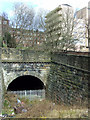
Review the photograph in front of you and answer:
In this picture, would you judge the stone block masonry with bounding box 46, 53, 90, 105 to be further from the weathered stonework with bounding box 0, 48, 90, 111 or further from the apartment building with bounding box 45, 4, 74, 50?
the apartment building with bounding box 45, 4, 74, 50

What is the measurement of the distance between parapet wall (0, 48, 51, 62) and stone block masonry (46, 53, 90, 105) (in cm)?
87

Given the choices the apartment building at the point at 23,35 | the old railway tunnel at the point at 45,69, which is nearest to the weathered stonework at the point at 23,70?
the old railway tunnel at the point at 45,69

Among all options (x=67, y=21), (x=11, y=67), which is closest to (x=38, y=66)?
(x=11, y=67)

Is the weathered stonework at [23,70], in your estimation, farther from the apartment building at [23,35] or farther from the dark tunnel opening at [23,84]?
the apartment building at [23,35]

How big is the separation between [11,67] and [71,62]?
5.65 m

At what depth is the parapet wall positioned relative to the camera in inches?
492

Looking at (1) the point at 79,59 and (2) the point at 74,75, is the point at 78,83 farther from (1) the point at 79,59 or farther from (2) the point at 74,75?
(1) the point at 79,59

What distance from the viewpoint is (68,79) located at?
9516 millimetres

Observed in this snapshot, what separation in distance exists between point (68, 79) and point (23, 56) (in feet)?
16.3

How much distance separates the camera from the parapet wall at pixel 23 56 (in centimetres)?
1249

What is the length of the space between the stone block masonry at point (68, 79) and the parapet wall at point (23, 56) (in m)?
0.87

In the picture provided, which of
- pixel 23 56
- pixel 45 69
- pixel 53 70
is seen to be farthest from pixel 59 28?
pixel 53 70

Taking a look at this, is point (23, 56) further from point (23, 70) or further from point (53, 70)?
point (53, 70)

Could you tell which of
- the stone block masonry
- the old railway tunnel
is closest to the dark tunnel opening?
the old railway tunnel
